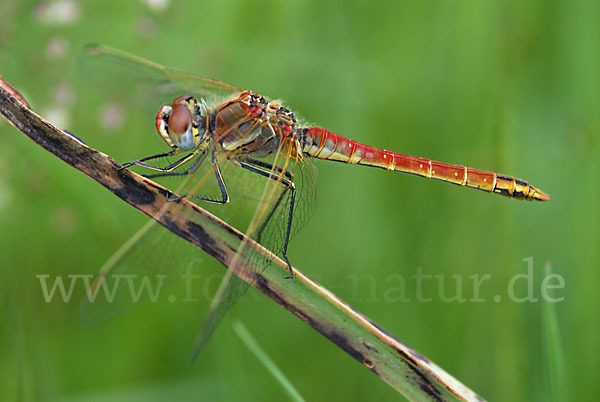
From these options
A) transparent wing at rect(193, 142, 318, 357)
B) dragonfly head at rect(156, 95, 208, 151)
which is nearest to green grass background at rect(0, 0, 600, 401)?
dragonfly head at rect(156, 95, 208, 151)

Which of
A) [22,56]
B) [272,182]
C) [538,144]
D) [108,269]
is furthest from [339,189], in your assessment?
[22,56]

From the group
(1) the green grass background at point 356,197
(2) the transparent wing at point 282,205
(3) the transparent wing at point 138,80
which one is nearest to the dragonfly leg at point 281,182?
(2) the transparent wing at point 282,205

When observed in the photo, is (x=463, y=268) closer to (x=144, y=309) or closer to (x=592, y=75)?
(x=592, y=75)

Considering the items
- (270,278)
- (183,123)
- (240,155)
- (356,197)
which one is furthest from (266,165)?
(270,278)

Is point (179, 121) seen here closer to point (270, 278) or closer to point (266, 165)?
point (266, 165)

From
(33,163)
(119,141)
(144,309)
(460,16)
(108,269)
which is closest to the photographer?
(108,269)

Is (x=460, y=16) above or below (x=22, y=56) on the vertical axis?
above
